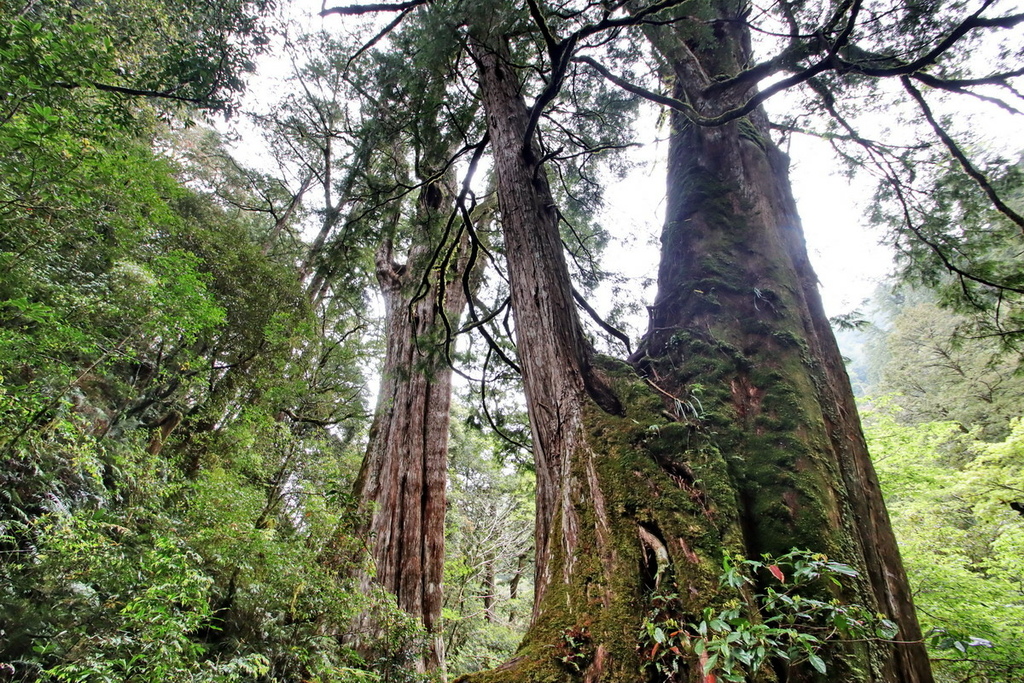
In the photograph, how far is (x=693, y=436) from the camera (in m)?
2.05

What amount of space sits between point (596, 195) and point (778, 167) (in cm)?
196

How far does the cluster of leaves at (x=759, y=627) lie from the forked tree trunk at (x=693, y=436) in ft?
0.14

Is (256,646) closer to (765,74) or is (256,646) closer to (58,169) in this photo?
(58,169)

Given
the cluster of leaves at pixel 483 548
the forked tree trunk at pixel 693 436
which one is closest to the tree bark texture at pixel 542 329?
the forked tree trunk at pixel 693 436

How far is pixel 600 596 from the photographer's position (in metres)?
1.61

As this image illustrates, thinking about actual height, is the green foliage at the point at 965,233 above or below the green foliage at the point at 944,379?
below

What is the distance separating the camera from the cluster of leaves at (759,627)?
3.60ft

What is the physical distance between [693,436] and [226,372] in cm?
799

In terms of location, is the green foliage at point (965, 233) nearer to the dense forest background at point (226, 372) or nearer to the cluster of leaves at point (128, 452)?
the dense forest background at point (226, 372)

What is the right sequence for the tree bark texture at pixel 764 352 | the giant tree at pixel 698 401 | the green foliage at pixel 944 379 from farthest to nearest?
the green foliage at pixel 944 379 → the tree bark texture at pixel 764 352 → the giant tree at pixel 698 401

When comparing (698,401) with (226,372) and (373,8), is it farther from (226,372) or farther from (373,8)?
(226,372)

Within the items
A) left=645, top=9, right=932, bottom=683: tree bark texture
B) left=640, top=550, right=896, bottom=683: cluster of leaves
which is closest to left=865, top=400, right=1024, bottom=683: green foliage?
left=645, top=9, right=932, bottom=683: tree bark texture

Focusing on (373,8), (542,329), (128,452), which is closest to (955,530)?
(542,329)

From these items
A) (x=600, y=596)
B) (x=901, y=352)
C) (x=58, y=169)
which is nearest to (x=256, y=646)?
(x=600, y=596)
